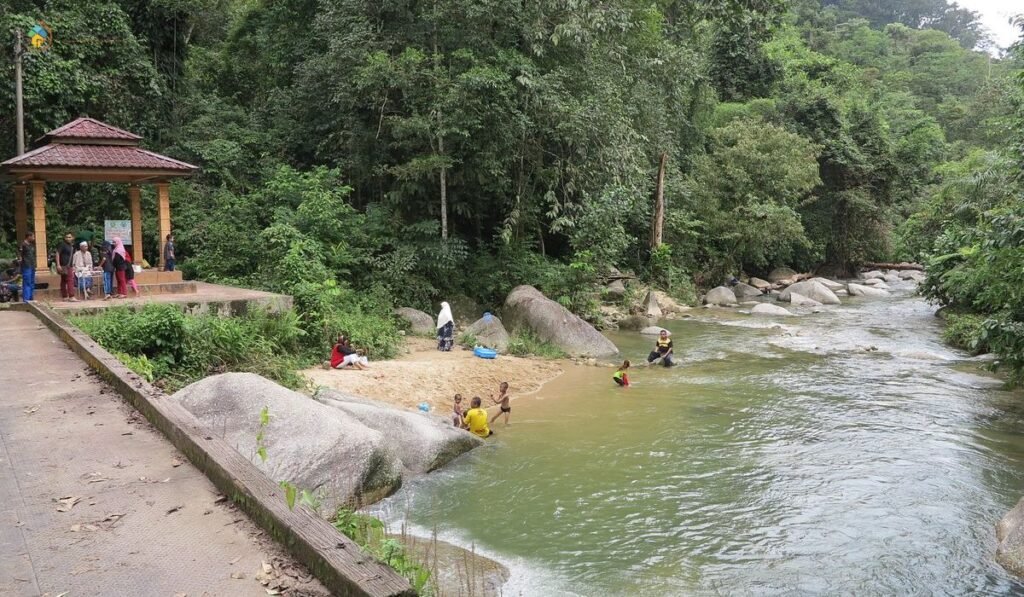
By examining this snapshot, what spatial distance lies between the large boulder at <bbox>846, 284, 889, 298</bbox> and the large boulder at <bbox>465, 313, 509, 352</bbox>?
2298 centimetres

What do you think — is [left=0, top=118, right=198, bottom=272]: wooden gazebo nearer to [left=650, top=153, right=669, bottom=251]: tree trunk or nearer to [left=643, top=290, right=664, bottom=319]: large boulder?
[left=643, top=290, right=664, bottom=319]: large boulder

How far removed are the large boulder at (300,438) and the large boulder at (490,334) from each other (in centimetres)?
924

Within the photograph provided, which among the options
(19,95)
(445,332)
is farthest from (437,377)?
(19,95)

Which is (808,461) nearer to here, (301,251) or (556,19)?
(301,251)

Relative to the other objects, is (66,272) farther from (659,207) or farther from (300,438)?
(659,207)

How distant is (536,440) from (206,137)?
19.6m

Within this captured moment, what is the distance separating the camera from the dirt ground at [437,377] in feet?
42.3

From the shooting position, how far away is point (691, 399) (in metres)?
14.0

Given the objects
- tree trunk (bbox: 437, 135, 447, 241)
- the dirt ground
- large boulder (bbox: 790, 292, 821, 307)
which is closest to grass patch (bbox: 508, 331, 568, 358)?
the dirt ground

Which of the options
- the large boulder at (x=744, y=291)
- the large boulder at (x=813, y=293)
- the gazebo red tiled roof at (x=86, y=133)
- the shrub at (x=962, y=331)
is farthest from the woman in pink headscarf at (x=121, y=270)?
the large boulder at (x=813, y=293)

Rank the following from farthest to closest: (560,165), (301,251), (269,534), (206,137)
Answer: (206,137) < (560,165) < (301,251) < (269,534)

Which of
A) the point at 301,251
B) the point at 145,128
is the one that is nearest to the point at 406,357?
the point at 301,251

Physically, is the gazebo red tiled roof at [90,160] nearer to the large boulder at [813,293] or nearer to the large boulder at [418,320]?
the large boulder at [418,320]

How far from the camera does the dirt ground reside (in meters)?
12.9
